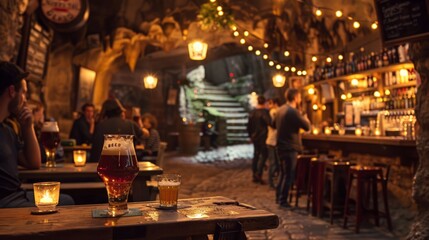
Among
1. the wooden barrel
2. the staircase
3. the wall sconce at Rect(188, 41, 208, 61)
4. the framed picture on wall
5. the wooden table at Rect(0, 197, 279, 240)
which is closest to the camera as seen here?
the wooden table at Rect(0, 197, 279, 240)

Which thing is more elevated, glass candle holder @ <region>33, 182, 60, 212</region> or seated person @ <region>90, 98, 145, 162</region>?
seated person @ <region>90, 98, 145, 162</region>

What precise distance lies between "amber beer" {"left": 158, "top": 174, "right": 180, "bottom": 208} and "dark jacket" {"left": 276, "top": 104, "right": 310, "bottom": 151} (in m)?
4.69

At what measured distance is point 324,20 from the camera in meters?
9.84

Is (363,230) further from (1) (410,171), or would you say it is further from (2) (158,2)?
(2) (158,2)

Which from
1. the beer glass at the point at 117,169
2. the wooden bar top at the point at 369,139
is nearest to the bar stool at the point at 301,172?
the wooden bar top at the point at 369,139

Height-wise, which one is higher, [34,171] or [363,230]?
[34,171]

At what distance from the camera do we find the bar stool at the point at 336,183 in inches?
214

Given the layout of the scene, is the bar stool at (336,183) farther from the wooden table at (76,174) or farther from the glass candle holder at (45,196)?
the glass candle holder at (45,196)

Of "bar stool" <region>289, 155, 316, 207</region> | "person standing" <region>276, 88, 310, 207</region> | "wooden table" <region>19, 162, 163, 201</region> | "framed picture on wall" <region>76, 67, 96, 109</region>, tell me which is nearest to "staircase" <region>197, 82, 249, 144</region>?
"framed picture on wall" <region>76, 67, 96, 109</region>

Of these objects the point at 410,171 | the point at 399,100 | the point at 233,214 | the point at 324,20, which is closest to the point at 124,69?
the point at 324,20

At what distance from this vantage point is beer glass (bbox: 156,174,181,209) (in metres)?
1.84

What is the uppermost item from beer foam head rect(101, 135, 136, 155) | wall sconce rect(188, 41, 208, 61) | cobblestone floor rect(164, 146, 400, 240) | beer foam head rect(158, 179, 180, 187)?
wall sconce rect(188, 41, 208, 61)

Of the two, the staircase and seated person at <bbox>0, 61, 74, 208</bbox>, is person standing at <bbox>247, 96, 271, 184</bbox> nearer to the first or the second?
seated person at <bbox>0, 61, 74, 208</bbox>

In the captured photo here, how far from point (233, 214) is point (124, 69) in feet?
55.2
